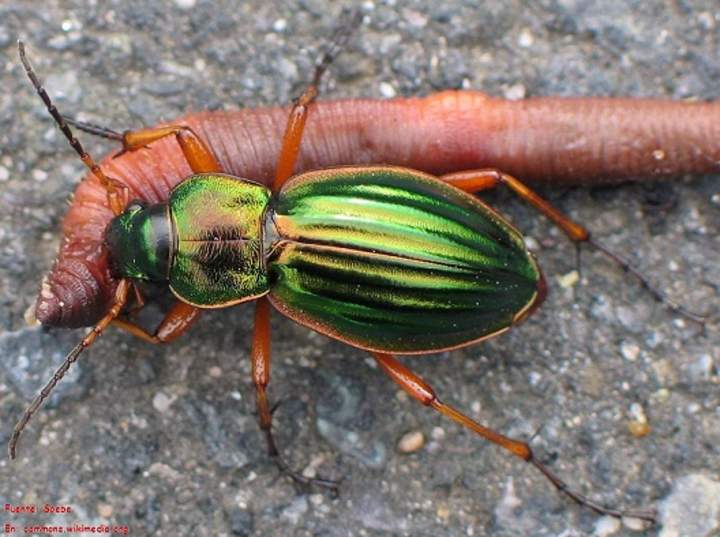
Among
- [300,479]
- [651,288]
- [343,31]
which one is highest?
[343,31]

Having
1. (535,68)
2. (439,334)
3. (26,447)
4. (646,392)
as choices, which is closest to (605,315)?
(646,392)

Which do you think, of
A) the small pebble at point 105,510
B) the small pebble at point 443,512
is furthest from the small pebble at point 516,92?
the small pebble at point 105,510

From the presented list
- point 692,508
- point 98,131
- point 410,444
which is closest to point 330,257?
point 410,444

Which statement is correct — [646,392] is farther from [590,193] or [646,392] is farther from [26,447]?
[26,447]

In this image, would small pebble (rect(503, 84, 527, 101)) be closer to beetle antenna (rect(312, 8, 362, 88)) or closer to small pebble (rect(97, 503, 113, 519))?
beetle antenna (rect(312, 8, 362, 88))

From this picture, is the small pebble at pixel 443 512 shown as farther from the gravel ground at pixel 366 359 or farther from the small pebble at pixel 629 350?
the small pebble at pixel 629 350

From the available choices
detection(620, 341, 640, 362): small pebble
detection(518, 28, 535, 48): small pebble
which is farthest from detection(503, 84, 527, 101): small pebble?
detection(620, 341, 640, 362): small pebble

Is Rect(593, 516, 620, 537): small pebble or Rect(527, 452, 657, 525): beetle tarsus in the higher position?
Rect(527, 452, 657, 525): beetle tarsus

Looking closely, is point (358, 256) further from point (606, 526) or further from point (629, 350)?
point (606, 526)
